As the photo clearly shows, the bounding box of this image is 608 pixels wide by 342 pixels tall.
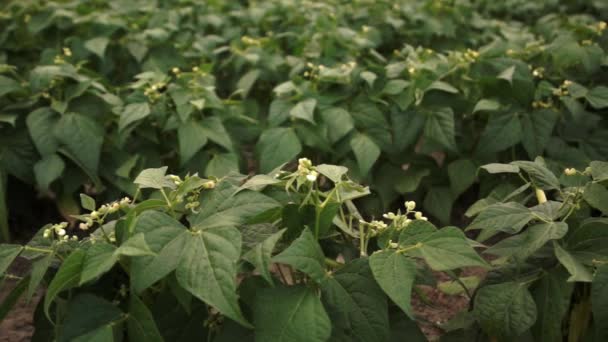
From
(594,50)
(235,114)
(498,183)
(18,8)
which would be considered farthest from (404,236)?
(18,8)

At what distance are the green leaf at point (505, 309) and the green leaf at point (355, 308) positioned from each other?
30 centimetres

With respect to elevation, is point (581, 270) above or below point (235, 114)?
above

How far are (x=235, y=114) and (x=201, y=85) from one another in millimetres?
206

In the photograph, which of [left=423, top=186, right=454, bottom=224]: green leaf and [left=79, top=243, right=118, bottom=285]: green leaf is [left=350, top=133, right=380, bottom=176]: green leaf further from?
[left=79, top=243, right=118, bottom=285]: green leaf

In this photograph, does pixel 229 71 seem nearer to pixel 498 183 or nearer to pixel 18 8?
pixel 18 8

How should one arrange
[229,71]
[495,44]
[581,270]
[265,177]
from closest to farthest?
[581,270]
[265,177]
[495,44]
[229,71]

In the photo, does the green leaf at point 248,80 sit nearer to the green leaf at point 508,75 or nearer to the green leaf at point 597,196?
the green leaf at point 508,75

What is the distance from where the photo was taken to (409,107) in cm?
291

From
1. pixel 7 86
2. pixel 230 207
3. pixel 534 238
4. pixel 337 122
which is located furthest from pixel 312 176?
pixel 7 86

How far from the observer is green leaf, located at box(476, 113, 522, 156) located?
2.73 m

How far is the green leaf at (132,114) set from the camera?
268cm

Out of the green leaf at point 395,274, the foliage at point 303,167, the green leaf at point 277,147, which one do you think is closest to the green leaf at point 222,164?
the foliage at point 303,167

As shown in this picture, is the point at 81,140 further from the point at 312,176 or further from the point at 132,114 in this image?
the point at 312,176

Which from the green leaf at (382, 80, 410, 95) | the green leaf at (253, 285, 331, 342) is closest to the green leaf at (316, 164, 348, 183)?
the green leaf at (253, 285, 331, 342)
